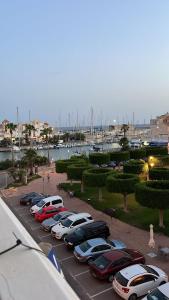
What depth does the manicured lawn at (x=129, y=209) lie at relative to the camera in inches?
998

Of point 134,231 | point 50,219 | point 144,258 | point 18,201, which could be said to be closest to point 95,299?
point 144,258

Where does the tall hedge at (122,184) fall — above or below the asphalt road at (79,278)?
above

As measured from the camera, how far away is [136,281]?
51.0ft

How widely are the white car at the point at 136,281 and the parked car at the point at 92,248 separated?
3198 mm

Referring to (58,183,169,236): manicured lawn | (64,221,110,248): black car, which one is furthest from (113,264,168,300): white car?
(58,183,169,236): manicured lawn

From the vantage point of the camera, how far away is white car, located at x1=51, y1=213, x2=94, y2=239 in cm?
2369

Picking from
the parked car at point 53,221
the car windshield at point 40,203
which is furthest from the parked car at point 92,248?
the car windshield at point 40,203

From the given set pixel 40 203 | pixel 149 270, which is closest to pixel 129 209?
pixel 40 203

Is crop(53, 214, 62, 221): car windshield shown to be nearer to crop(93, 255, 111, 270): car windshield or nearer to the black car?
the black car

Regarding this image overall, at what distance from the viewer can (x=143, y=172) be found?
1535 inches

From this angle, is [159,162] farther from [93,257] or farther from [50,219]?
[93,257]

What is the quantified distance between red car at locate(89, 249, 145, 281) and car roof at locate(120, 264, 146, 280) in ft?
3.49

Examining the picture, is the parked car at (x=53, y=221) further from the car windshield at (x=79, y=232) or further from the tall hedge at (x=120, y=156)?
the tall hedge at (x=120, y=156)

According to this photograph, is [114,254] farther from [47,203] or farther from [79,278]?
[47,203]
